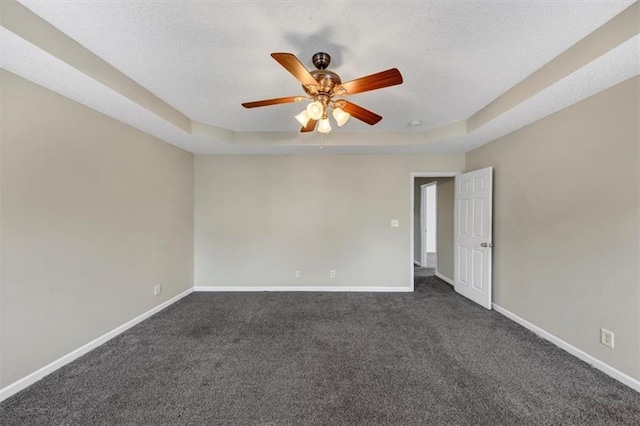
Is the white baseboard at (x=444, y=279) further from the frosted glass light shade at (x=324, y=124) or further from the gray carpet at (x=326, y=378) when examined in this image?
the frosted glass light shade at (x=324, y=124)

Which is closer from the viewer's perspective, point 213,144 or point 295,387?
point 295,387

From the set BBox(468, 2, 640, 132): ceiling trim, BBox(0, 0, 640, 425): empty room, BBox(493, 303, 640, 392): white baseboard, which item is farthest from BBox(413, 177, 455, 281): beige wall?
BBox(468, 2, 640, 132): ceiling trim

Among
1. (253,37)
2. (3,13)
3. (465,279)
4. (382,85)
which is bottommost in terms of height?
(465,279)

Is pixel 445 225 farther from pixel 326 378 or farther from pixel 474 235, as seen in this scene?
pixel 326 378

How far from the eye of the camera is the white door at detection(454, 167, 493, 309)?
3361 millimetres

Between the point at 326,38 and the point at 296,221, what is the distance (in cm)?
288

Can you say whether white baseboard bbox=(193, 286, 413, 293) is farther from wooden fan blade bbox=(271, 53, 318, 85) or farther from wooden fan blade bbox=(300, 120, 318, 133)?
wooden fan blade bbox=(271, 53, 318, 85)

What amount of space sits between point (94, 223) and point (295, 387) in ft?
7.94

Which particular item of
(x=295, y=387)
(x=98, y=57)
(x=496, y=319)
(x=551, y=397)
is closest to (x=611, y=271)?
(x=551, y=397)

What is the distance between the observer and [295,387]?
6.22 ft

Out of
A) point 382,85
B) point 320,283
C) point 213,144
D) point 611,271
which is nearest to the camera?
point 382,85

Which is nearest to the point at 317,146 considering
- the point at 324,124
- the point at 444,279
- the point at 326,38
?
the point at 324,124

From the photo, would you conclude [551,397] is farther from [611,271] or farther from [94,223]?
[94,223]

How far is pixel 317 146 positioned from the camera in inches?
148
